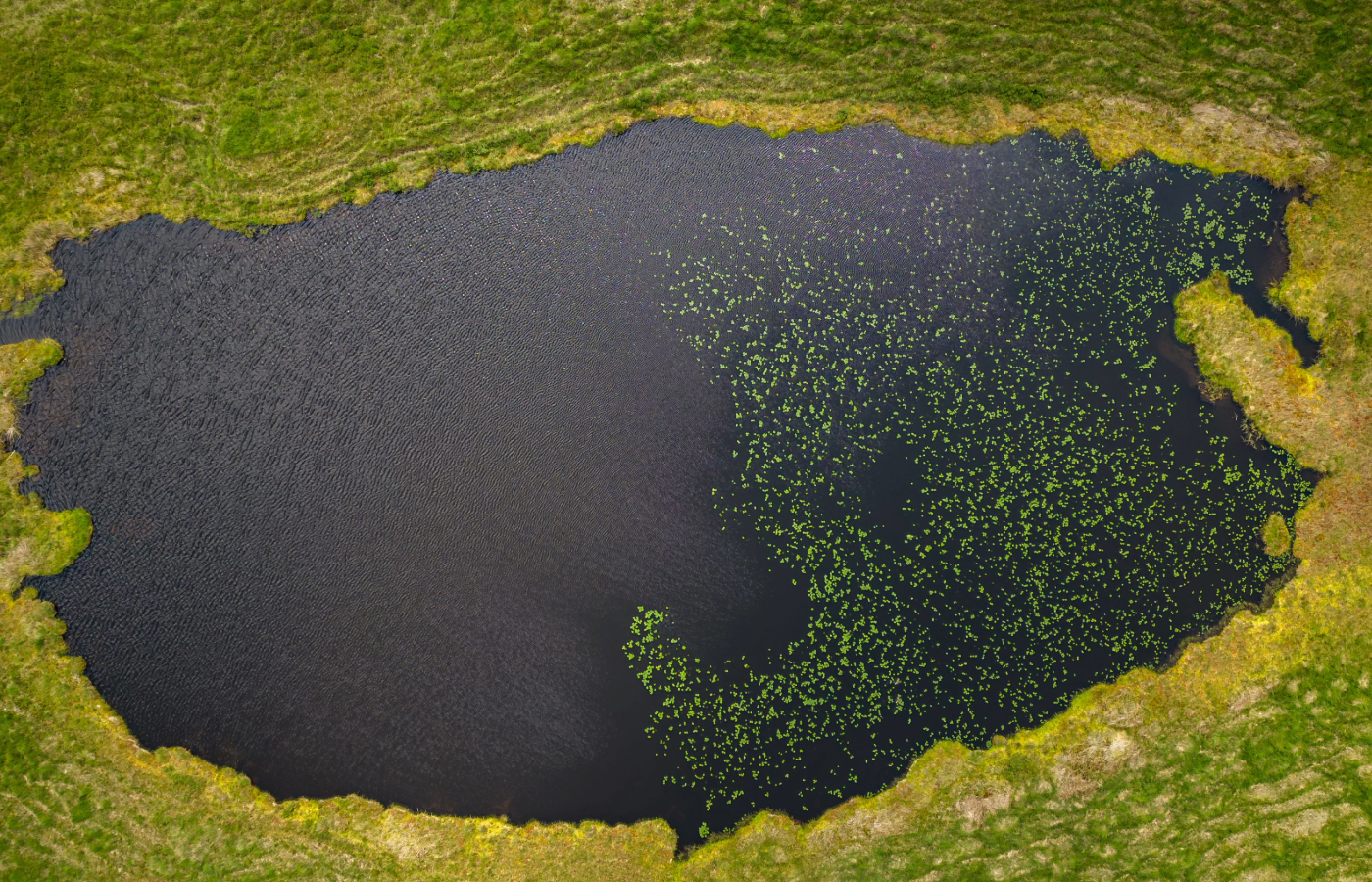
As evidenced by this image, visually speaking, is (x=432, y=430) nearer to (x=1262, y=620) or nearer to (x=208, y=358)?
(x=208, y=358)

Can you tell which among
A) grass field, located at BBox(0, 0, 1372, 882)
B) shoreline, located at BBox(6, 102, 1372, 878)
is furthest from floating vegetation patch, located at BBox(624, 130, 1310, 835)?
grass field, located at BBox(0, 0, 1372, 882)

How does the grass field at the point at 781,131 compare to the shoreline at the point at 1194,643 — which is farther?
the shoreline at the point at 1194,643

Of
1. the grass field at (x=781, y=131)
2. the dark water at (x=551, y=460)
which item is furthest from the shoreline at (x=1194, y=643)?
the dark water at (x=551, y=460)

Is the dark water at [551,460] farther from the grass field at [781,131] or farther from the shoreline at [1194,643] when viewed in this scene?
the grass field at [781,131]

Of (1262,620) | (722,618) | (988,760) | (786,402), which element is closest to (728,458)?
(786,402)

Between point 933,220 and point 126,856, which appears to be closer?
point 126,856

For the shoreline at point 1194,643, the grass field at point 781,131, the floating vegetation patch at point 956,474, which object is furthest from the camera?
the floating vegetation patch at point 956,474

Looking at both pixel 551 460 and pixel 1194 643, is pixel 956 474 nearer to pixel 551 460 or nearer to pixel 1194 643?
pixel 1194 643
